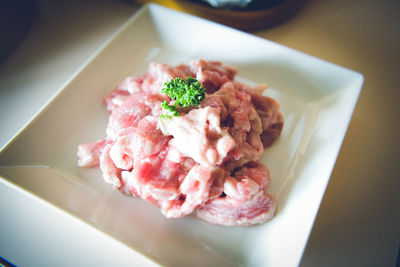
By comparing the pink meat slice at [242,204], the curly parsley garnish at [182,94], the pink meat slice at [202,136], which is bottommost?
the pink meat slice at [242,204]

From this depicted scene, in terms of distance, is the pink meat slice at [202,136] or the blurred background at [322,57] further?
the blurred background at [322,57]

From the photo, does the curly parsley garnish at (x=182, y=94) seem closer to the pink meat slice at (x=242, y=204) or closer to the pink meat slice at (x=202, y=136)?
the pink meat slice at (x=202, y=136)

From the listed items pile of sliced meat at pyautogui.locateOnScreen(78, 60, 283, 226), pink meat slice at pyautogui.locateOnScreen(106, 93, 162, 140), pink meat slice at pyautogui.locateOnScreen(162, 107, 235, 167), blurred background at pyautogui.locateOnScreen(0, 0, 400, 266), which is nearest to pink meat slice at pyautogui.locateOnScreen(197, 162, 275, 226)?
pile of sliced meat at pyautogui.locateOnScreen(78, 60, 283, 226)

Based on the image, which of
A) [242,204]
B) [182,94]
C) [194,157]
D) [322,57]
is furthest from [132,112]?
[322,57]

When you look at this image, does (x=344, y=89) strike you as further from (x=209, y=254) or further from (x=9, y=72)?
(x=9, y=72)

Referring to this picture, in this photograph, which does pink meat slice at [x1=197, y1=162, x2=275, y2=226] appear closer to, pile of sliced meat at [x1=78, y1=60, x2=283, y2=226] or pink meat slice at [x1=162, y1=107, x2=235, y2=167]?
pile of sliced meat at [x1=78, y1=60, x2=283, y2=226]

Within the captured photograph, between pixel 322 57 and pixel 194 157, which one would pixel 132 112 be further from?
pixel 322 57

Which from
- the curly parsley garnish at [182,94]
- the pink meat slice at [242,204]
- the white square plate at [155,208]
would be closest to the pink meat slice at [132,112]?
the curly parsley garnish at [182,94]
